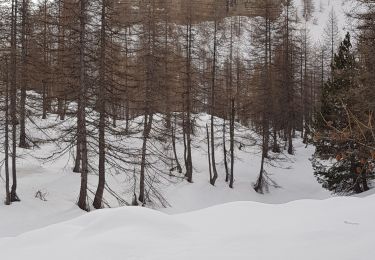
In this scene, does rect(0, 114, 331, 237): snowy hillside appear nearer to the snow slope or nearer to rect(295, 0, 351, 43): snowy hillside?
the snow slope

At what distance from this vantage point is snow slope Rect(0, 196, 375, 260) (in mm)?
4707

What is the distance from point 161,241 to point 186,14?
2126 cm

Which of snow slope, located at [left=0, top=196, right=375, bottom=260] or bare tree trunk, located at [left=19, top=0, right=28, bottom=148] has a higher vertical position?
bare tree trunk, located at [left=19, top=0, right=28, bottom=148]

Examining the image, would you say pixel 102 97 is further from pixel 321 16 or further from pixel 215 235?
Result: pixel 321 16

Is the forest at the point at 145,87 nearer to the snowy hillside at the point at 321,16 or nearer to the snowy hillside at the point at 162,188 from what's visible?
the snowy hillside at the point at 162,188

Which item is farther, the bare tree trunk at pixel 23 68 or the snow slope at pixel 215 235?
the bare tree trunk at pixel 23 68

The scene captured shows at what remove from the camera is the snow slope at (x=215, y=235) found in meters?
4.71

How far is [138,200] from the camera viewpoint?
2059cm

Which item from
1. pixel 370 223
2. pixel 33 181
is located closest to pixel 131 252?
pixel 370 223

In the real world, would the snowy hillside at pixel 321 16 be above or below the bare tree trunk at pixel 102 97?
above

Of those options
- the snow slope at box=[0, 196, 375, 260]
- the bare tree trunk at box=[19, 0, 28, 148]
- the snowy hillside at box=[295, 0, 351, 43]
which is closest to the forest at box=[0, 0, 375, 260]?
the snow slope at box=[0, 196, 375, 260]

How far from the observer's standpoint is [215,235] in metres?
5.61

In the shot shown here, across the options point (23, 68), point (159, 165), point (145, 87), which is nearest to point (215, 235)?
point (145, 87)

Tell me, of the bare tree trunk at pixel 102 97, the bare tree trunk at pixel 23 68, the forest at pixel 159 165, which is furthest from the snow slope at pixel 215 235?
the bare tree trunk at pixel 23 68
